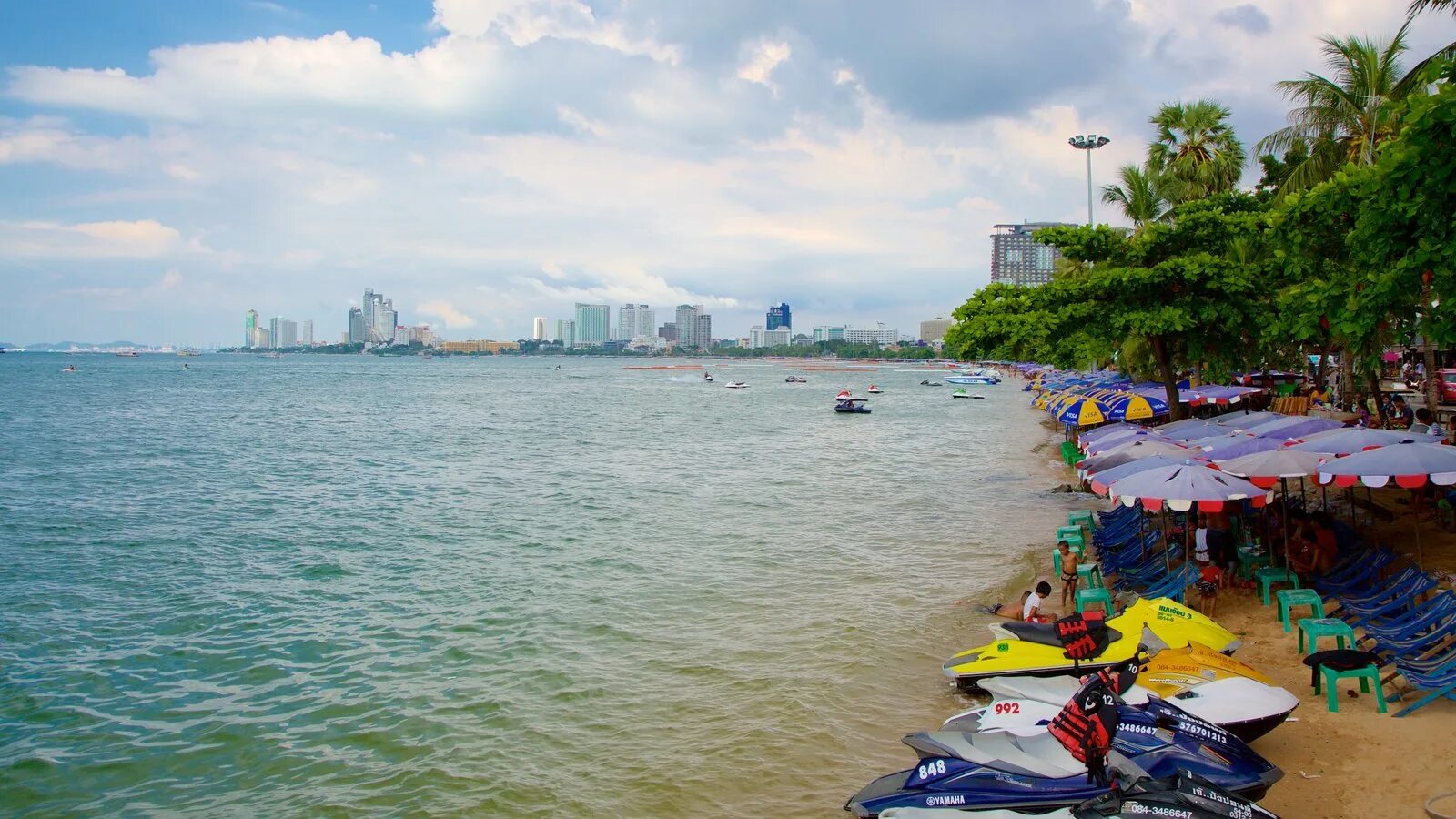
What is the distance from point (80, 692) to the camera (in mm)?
11922

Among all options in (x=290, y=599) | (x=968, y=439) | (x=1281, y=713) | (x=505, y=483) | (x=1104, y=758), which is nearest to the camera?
(x=1104, y=758)

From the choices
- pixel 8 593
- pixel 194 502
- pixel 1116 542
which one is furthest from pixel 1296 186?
pixel 194 502

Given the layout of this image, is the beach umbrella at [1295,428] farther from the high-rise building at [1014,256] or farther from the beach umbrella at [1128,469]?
the high-rise building at [1014,256]

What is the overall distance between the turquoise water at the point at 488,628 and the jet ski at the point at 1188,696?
1.37 metres

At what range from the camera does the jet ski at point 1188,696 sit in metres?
7.90

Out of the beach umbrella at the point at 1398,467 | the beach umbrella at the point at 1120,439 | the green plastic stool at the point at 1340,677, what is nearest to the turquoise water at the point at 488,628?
the beach umbrella at the point at 1120,439

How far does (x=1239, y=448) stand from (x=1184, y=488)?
3.57 m

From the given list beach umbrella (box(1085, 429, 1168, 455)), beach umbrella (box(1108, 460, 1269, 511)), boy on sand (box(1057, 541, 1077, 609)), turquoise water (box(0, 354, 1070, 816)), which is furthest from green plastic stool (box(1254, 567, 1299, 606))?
turquoise water (box(0, 354, 1070, 816))

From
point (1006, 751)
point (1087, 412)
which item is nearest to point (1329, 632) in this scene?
point (1006, 751)

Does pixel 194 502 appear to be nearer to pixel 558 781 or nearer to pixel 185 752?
pixel 185 752

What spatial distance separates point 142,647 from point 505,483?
17.4 meters

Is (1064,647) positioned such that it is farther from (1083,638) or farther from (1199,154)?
(1199,154)

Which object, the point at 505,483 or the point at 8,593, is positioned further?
the point at 505,483

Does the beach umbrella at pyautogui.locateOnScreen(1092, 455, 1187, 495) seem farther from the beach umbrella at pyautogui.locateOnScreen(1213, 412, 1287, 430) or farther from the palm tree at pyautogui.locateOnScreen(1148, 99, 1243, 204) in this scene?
the palm tree at pyautogui.locateOnScreen(1148, 99, 1243, 204)
